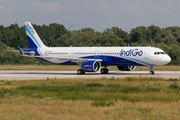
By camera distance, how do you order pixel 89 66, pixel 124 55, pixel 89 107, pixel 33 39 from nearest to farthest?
1. pixel 89 107
2. pixel 89 66
3. pixel 124 55
4. pixel 33 39

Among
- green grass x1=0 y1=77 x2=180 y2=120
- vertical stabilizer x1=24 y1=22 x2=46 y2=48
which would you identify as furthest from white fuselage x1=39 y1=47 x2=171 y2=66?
green grass x1=0 y1=77 x2=180 y2=120

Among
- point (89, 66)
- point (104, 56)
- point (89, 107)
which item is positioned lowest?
point (89, 107)

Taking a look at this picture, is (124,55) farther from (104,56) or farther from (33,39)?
(33,39)

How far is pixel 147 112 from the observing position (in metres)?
13.2

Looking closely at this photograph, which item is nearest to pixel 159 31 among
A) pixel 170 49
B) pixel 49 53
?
pixel 170 49

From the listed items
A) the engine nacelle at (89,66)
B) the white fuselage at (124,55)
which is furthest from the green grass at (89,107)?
the white fuselage at (124,55)

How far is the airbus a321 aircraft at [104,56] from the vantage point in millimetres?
41219

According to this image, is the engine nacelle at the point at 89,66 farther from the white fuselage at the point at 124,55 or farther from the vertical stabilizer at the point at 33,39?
the vertical stabilizer at the point at 33,39

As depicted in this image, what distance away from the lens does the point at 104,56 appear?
4422 cm

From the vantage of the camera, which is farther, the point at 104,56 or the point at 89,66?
the point at 104,56

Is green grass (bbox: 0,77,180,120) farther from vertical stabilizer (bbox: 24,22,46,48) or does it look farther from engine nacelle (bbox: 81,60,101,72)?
vertical stabilizer (bbox: 24,22,46,48)

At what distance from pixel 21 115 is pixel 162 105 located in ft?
22.7

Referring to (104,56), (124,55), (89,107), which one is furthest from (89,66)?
(89,107)

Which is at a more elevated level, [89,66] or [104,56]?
[104,56]
